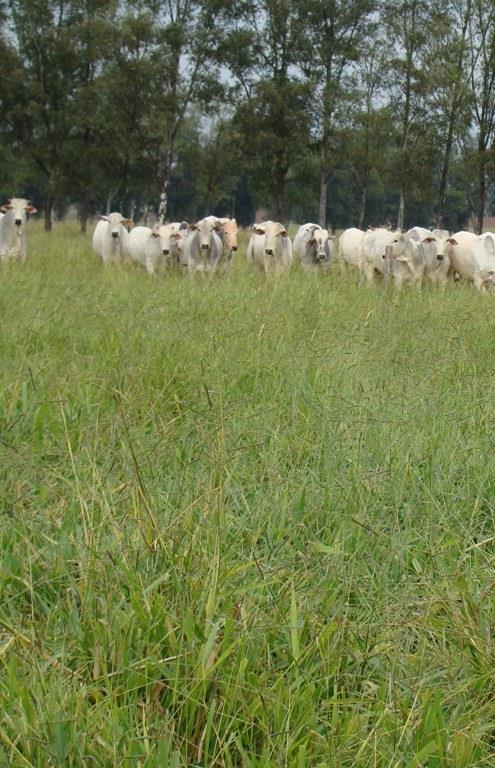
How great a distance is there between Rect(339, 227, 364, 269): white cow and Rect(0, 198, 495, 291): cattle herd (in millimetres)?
640

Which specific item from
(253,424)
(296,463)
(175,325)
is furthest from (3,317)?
(296,463)

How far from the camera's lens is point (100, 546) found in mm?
2758

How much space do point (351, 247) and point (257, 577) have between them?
53.6 feet

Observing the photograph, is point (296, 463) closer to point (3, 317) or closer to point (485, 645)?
point (485, 645)

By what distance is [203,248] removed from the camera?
15.0m

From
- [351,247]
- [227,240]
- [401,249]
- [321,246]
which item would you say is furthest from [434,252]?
[227,240]

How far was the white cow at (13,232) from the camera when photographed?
14977 mm

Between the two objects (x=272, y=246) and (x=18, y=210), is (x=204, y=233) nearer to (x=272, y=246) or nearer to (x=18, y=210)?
(x=272, y=246)

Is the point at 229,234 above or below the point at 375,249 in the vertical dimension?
above

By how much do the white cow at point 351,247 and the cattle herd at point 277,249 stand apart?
0.64 metres

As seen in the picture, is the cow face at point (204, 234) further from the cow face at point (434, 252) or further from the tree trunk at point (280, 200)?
the tree trunk at point (280, 200)

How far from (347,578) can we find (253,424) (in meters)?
1.61

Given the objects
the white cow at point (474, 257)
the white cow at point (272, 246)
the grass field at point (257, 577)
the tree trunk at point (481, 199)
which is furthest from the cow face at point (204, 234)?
the tree trunk at point (481, 199)

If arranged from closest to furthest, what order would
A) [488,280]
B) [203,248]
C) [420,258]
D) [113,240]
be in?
[488,280] → [203,248] → [420,258] → [113,240]
